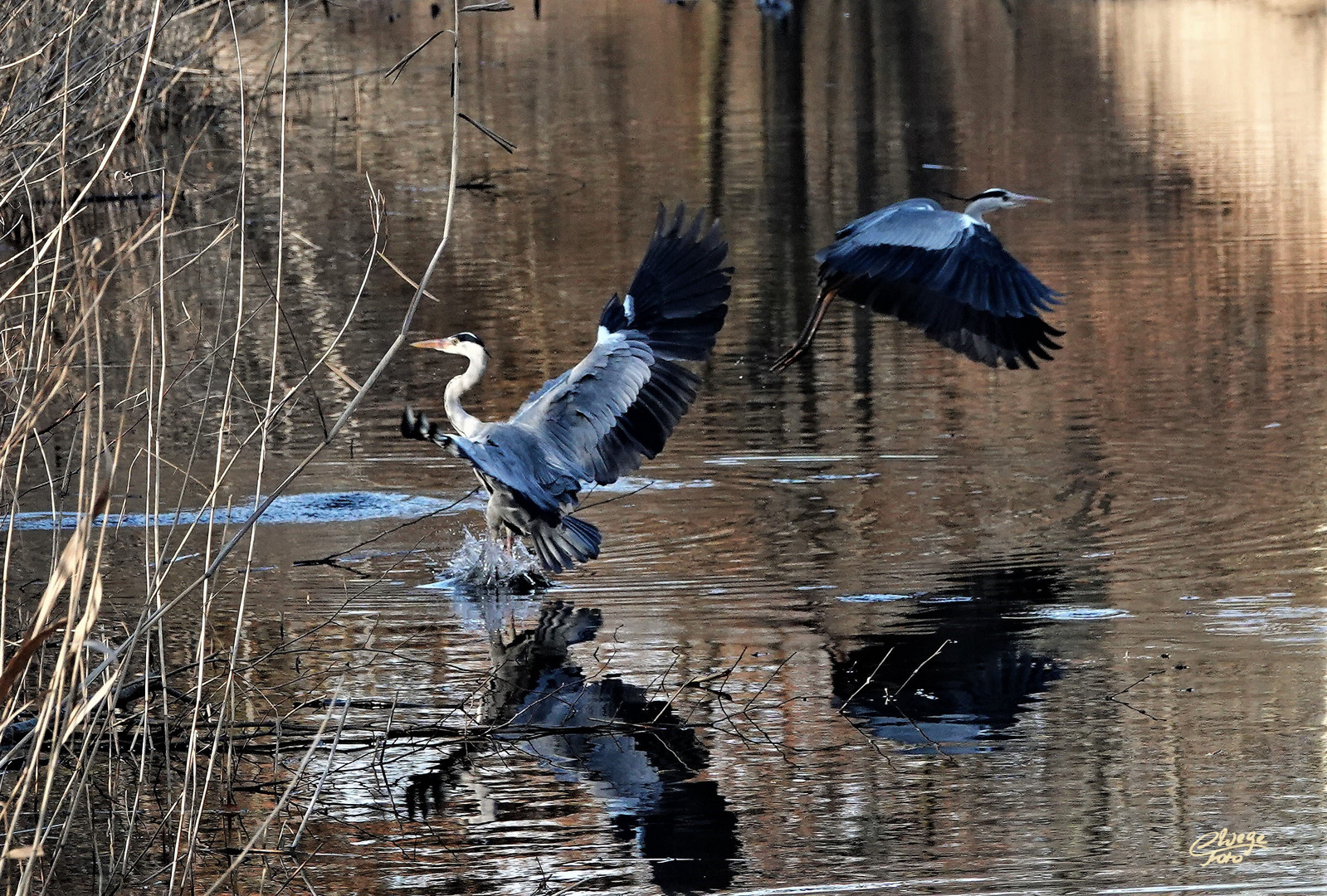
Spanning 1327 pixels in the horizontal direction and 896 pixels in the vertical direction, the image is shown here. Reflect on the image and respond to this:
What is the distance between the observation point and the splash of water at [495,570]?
25.3ft

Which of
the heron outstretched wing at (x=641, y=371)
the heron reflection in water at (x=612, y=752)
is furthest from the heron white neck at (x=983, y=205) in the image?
the heron reflection in water at (x=612, y=752)

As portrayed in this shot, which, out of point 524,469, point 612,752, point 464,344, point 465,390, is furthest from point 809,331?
point 612,752

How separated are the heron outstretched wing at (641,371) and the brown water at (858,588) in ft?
1.42

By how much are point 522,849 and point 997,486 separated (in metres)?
4.19

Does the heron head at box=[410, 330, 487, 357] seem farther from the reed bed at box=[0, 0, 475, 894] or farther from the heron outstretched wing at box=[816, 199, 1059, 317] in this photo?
the heron outstretched wing at box=[816, 199, 1059, 317]

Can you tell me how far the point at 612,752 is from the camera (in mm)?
5676

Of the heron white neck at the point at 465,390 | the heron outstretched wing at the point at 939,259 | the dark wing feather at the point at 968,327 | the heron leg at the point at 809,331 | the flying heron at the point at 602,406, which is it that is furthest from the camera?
the heron leg at the point at 809,331

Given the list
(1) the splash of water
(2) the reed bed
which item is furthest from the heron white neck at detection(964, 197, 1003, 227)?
(2) the reed bed

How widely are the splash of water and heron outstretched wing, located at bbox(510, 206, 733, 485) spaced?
1.42 ft

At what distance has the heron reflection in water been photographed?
16.2ft

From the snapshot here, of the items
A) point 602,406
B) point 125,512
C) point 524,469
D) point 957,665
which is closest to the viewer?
point 957,665

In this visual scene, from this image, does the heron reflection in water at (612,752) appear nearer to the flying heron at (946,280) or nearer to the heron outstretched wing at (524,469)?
the heron outstretched wing at (524,469)

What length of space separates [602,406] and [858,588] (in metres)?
1.22

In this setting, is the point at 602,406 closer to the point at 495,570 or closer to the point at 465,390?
the point at 465,390
